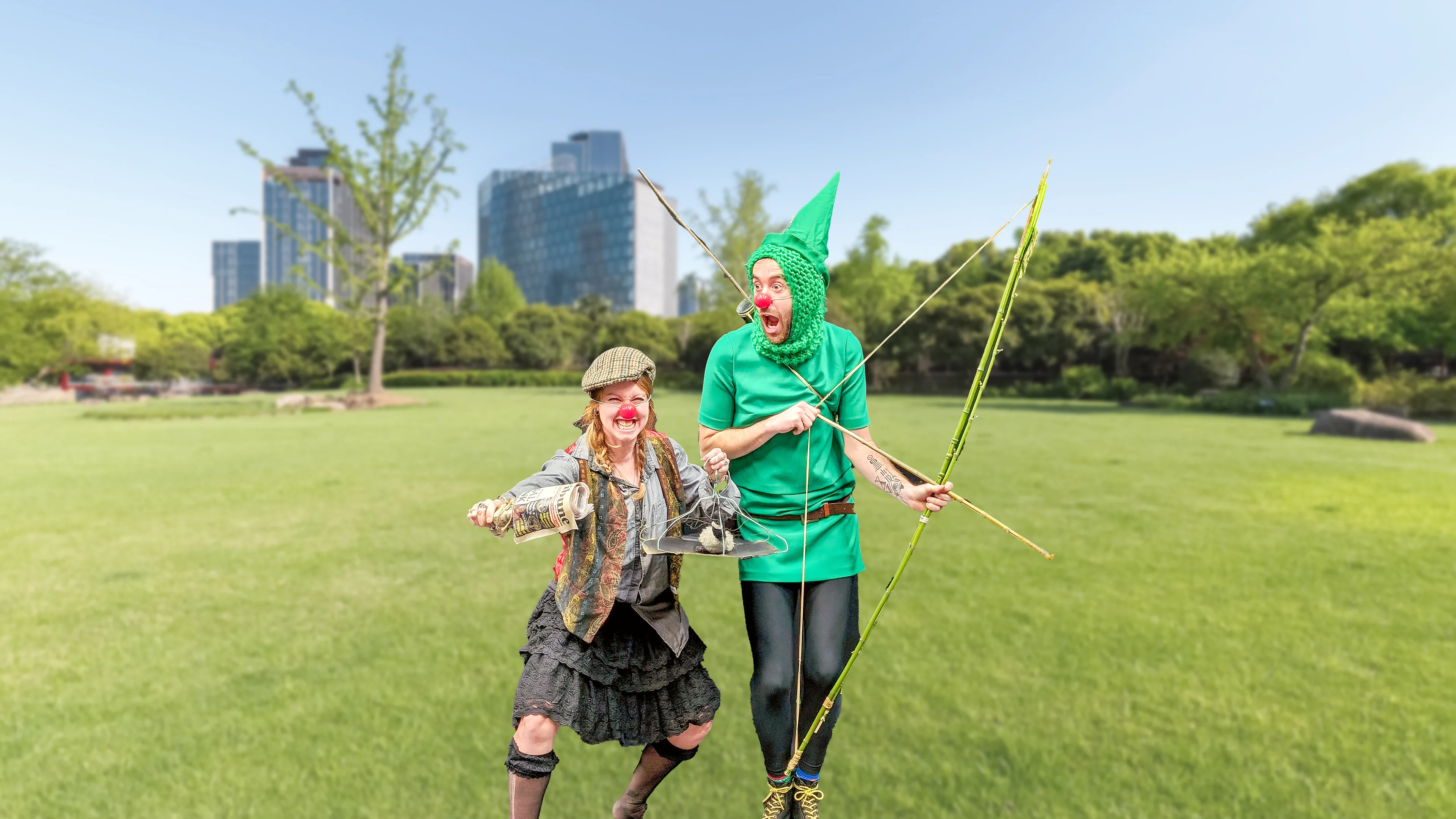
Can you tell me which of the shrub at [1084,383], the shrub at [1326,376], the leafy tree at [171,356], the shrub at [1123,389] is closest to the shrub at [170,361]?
the leafy tree at [171,356]

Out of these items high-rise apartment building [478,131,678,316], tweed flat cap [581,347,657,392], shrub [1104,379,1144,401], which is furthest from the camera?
high-rise apartment building [478,131,678,316]

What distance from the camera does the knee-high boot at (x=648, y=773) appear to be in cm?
259

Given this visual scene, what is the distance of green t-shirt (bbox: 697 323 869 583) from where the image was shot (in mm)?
2572

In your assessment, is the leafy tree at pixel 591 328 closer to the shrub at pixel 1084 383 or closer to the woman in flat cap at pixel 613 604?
the shrub at pixel 1084 383

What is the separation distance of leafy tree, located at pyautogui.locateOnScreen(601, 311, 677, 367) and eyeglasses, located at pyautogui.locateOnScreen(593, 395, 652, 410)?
51.7m

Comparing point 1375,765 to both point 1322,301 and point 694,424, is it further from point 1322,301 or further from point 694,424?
point 1322,301

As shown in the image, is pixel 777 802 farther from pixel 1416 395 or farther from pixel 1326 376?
pixel 1326 376

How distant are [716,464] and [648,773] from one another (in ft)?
4.02

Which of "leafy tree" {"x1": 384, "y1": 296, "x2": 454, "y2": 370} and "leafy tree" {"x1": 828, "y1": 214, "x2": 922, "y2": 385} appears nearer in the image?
"leafy tree" {"x1": 828, "y1": 214, "x2": 922, "y2": 385}

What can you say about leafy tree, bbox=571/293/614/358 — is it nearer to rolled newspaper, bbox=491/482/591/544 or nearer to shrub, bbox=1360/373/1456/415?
shrub, bbox=1360/373/1456/415

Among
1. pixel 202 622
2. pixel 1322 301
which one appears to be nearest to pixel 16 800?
pixel 202 622

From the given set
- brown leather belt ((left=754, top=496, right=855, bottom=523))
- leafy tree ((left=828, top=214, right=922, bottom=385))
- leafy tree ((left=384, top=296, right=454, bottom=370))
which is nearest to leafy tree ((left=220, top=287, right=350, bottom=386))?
leafy tree ((left=384, top=296, right=454, bottom=370))

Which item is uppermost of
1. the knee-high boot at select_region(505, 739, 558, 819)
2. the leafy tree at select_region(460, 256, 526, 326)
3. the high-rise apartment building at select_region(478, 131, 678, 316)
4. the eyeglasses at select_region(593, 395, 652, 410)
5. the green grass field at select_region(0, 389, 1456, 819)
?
the high-rise apartment building at select_region(478, 131, 678, 316)

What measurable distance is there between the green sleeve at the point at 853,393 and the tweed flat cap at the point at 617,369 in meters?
0.76
